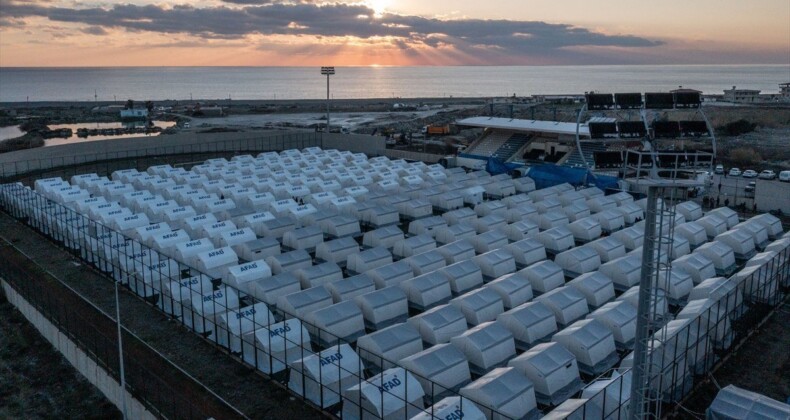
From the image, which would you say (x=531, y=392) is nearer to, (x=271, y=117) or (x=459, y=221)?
(x=459, y=221)

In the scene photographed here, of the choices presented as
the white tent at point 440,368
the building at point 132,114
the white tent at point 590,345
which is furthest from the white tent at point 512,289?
the building at point 132,114

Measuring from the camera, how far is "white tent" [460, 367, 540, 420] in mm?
18656

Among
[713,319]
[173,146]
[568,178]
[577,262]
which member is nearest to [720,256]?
[577,262]

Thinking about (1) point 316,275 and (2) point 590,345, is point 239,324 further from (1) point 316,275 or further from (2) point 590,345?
(2) point 590,345

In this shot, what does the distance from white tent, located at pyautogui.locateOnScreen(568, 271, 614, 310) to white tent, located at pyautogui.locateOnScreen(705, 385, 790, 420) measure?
8.66 metres

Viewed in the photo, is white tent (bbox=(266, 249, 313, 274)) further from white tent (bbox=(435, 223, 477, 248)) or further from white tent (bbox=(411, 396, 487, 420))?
white tent (bbox=(411, 396, 487, 420))

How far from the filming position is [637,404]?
1531 centimetres

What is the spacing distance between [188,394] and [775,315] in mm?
26448

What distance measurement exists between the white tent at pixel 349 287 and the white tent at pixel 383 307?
0.76m

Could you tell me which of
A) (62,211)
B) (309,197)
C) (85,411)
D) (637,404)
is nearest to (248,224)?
(309,197)

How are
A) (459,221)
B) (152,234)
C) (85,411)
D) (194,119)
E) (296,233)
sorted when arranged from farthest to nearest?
(194,119)
(459,221)
(296,233)
(152,234)
(85,411)

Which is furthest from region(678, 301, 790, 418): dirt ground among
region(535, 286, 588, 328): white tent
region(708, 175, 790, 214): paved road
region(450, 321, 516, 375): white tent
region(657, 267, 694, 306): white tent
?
region(708, 175, 790, 214): paved road

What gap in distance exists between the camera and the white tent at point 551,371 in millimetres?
20500

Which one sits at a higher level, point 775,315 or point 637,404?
point 637,404
